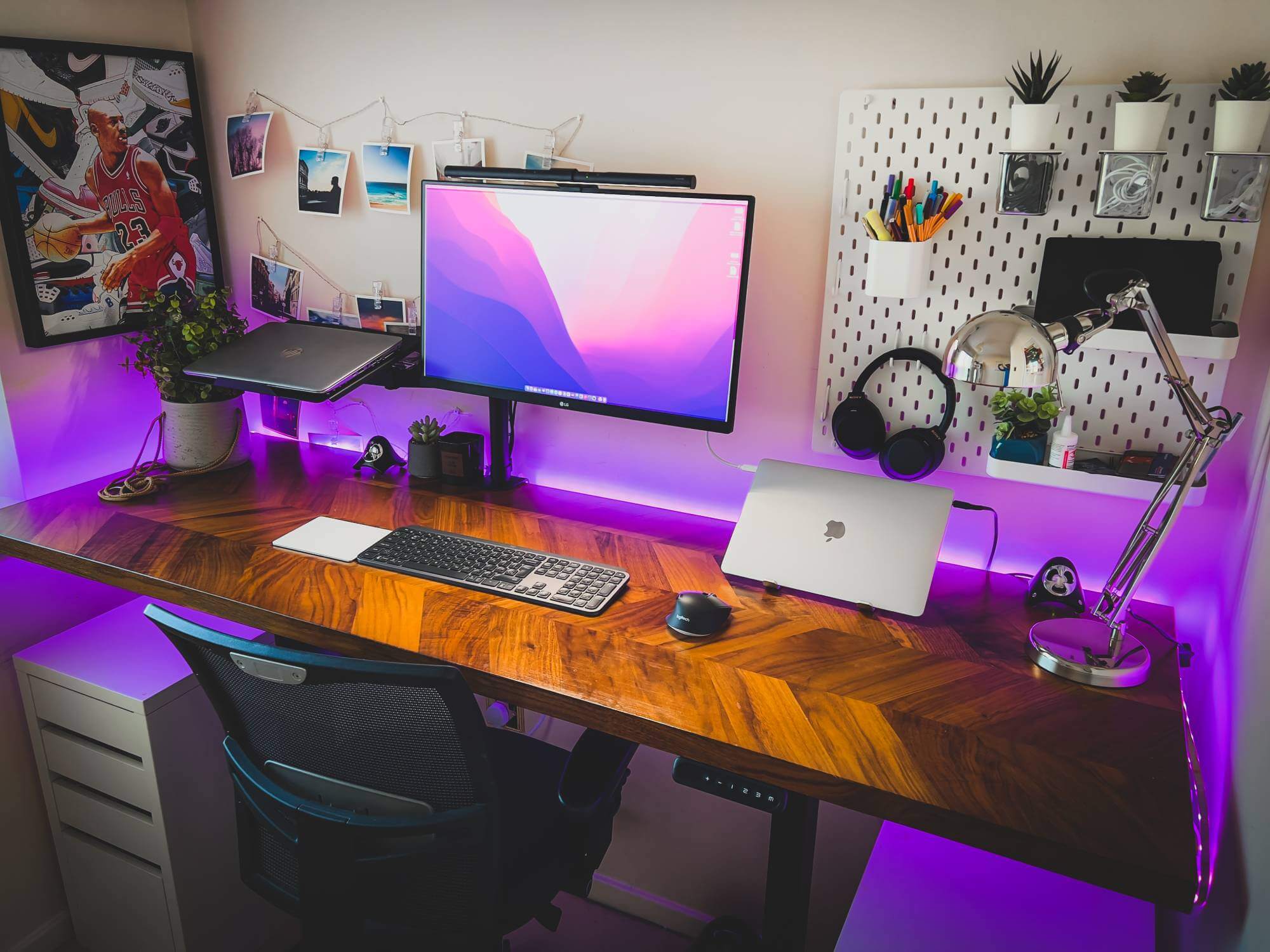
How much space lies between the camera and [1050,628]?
50.3 inches

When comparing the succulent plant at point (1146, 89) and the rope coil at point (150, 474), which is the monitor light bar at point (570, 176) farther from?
the rope coil at point (150, 474)

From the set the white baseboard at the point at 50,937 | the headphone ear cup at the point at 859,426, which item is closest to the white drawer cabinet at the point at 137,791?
the white baseboard at the point at 50,937

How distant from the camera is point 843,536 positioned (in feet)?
4.66

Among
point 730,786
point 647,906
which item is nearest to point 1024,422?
point 730,786

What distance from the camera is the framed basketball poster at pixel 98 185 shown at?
1693 millimetres

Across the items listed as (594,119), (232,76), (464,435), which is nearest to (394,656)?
(464,435)

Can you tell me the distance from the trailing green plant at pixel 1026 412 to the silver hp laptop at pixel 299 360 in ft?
3.82

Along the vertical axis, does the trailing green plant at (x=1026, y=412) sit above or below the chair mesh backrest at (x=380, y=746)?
above

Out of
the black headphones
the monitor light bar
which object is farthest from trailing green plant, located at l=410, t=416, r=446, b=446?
the black headphones

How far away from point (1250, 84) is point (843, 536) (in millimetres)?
813

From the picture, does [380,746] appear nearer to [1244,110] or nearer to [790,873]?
[790,873]

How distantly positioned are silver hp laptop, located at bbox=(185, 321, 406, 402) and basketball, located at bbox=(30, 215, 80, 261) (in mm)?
327

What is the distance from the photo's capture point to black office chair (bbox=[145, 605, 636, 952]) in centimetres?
104

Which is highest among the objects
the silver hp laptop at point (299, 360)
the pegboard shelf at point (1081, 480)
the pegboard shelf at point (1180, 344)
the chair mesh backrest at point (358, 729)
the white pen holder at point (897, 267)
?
the white pen holder at point (897, 267)
